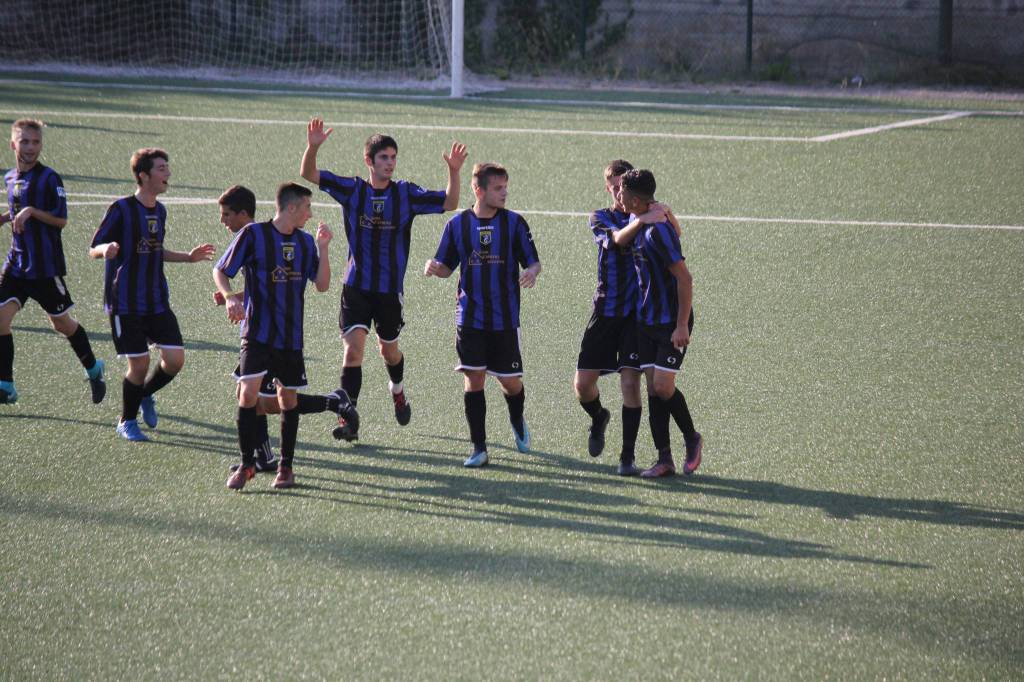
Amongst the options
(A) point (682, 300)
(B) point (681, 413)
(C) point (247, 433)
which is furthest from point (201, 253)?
(B) point (681, 413)

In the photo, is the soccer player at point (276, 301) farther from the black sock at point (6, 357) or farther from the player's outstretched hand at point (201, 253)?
the black sock at point (6, 357)

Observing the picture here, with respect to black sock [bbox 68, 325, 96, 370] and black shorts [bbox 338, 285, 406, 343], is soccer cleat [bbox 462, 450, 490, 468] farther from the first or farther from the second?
black sock [bbox 68, 325, 96, 370]

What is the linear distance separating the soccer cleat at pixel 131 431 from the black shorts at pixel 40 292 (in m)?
1.05

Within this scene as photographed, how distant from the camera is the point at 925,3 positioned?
2312cm

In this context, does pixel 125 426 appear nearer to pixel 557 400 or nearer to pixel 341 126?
pixel 557 400

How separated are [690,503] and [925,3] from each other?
2041 cm

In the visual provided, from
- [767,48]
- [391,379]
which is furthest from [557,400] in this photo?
[767,48]

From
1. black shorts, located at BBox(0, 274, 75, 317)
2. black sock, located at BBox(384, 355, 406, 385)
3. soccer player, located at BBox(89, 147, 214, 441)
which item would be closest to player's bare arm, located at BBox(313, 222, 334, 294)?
soccer player, located at BBox(89, 147, 214, 441)

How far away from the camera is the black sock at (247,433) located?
5676 mm

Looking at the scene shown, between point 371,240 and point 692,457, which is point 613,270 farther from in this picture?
point 371,240

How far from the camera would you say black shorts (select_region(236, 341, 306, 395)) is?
18.7ft

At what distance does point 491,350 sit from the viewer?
6223mm

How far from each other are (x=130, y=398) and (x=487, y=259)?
2.12 metres

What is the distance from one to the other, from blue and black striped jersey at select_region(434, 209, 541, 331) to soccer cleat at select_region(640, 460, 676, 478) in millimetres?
1037
